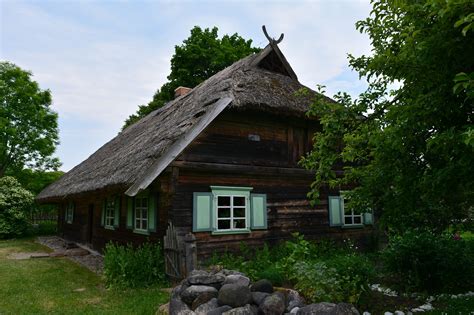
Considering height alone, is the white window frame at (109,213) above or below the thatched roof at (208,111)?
below

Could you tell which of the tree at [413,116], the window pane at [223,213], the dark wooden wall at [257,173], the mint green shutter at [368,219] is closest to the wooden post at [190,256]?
the dark wooden wall at [257,173]

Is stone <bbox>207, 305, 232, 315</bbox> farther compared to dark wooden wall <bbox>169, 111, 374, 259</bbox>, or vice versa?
dark wooden wall <bbox>169, 111, 374, 259</bbox>

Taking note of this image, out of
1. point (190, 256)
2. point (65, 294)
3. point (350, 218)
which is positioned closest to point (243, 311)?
point (190, 256)

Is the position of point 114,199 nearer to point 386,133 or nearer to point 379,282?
point 379,282

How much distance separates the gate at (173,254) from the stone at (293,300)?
10.4ft

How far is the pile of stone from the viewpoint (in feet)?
15.8

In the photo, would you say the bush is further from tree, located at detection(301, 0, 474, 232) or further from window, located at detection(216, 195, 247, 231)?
tree, located at detection(301, 0, 474, 232)

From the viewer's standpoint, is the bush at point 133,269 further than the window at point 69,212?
No

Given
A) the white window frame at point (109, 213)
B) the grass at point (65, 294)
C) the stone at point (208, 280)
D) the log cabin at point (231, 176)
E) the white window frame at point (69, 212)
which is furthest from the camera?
the white window frame at point (69, 212)

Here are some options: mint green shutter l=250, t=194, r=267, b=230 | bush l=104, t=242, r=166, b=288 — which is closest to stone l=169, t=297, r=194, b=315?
bush l=104, t=242, r=166, b=288

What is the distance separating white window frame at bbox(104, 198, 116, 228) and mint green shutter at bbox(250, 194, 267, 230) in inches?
199

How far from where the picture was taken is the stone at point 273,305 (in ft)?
16.2

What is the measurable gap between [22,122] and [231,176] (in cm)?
2116

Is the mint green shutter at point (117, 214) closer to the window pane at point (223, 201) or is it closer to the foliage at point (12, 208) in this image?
the window pane at point (223, 201)
